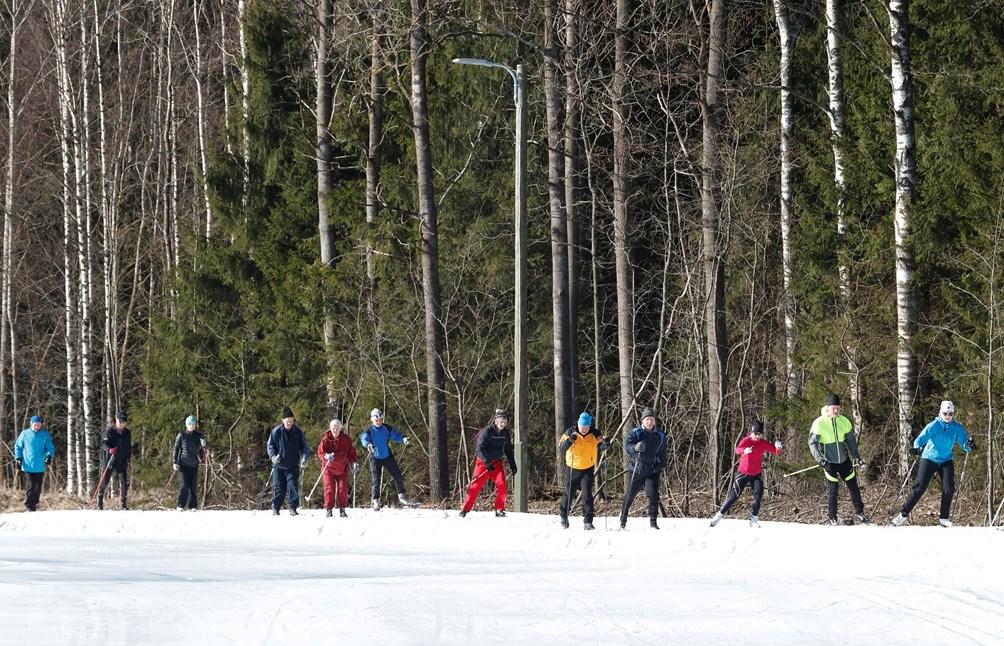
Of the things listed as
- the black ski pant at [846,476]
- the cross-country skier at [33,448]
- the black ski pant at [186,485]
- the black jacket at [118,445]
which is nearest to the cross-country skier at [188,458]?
the black ski pant at [186,485]

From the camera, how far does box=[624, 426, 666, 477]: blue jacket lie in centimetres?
2111

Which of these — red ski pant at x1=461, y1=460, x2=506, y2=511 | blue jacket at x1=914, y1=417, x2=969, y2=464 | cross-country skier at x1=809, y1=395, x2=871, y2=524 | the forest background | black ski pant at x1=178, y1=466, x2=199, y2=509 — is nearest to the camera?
blue jacket at x1=914, y1=417, x2=969, y2=464

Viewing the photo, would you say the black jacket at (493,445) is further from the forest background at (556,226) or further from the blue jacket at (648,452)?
the forest background at (556,226)

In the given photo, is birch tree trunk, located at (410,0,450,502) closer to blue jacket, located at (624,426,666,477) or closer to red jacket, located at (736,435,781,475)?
blue jacket, located at (624,426,666,477)

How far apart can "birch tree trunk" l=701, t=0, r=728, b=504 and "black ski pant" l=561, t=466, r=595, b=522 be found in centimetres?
719

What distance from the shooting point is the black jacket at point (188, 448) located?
27812 millimetres

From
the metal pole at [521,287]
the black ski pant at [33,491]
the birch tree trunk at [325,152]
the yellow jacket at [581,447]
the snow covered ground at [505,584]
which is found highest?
the birch tree trunk at [325,152]

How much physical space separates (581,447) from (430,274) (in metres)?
10.3

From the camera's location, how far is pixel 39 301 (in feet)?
174

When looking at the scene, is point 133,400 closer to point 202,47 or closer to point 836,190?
point 202,47

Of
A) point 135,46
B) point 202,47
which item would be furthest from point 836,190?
point 135,46

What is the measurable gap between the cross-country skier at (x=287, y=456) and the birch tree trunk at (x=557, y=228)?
5.77 m

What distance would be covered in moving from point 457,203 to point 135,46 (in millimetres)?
18485

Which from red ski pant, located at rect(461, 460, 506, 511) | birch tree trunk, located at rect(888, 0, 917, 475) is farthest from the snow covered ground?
birch tree trunk, located at rect(888, 0, 917, 475)
